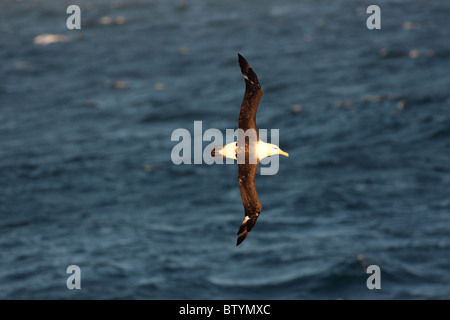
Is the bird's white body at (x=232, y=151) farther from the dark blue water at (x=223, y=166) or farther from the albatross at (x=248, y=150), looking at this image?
the dark blue water at (x=223, y=166)

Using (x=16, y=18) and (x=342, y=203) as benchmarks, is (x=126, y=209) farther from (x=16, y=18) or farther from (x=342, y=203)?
(x=16, y=18)

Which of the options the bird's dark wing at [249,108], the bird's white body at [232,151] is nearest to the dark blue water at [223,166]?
the bird's white body at [232,151]

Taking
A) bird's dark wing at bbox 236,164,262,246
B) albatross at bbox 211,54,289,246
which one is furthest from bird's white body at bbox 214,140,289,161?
bird's dark wing at bbox 236,164,262,246

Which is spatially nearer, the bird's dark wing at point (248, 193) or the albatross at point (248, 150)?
the albatross at point (248, 150)

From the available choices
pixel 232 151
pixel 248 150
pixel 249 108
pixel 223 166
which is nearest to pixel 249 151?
pixel 248 150

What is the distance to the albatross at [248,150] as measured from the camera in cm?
2089

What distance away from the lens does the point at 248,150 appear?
21.1 m

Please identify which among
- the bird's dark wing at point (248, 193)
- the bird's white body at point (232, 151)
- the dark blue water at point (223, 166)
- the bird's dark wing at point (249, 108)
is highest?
the dark blue water at point (223, 166)

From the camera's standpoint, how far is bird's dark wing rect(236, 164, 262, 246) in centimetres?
2130

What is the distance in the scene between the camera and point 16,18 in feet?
305

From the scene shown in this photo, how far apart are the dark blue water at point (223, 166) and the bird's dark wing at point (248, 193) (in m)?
29.0
